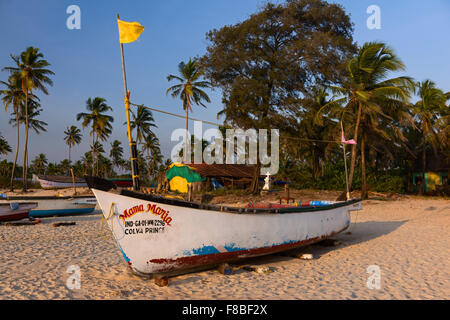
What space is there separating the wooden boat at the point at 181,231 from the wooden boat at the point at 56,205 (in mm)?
12783

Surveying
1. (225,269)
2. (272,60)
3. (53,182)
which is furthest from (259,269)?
(53,182)

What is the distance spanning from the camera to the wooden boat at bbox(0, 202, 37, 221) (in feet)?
41.9

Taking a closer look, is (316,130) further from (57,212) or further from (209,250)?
(209,250)

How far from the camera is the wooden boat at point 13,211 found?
41.9 feet

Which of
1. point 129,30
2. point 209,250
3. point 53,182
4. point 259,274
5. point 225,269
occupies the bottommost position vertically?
point 259,274

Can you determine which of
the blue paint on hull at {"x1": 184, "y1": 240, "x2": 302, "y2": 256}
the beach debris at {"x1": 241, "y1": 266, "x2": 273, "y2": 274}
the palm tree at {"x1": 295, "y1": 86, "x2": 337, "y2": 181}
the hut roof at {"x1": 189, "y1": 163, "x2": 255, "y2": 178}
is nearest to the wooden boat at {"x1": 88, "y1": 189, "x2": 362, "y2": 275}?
the blue paint on hull at {"x1": 184, "y1": 240, "x2": 302, "y2": 256}

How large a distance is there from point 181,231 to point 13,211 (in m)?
11.5

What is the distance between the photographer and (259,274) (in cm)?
578

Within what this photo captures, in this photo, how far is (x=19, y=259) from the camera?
269 inches

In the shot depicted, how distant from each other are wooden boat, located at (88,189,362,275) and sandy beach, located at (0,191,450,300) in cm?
38

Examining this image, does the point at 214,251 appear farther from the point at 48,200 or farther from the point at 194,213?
the point at 48,200
